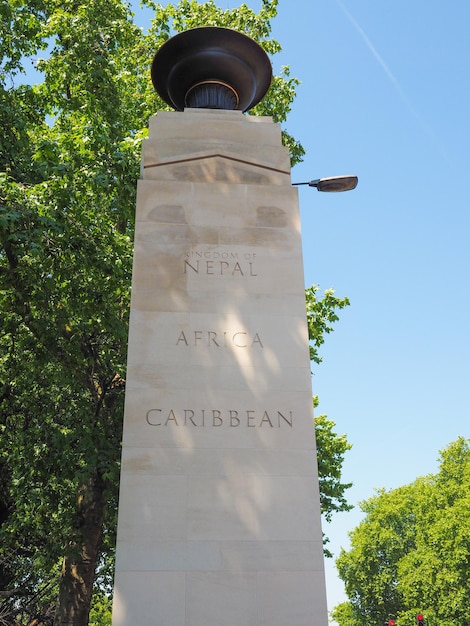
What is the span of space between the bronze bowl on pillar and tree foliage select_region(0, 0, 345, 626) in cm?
278

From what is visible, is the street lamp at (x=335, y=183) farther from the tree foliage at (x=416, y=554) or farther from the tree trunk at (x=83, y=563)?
the tree foliage at (x=416, y=554)

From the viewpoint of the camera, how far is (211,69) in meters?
11.0

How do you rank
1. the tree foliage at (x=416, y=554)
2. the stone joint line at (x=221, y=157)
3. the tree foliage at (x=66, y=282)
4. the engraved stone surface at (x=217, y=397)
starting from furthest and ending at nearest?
1. the tree foliage at (x=416, y=554)
2. the tree foliage at (x=66, y=282)
3. the stone joint line at (x=221, y=157)
4. the engraved stone surface at (x=217, y=397)

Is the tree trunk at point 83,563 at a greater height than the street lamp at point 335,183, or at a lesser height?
lesser

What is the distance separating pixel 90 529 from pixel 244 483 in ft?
32.2

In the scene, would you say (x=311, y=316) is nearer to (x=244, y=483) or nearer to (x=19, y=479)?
(x=19, y=479)

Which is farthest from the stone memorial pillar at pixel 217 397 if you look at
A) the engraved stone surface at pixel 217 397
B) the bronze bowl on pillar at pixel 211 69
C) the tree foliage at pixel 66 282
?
the tree foliage at pixel 66 282

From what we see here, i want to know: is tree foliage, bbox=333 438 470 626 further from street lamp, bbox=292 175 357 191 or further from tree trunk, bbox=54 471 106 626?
street lamp, bbox=292 175 357 191

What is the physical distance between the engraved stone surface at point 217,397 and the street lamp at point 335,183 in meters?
0.54

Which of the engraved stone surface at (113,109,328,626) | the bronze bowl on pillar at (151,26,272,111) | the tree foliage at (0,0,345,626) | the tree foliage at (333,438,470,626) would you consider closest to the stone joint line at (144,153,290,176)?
the engraved stone surface at (113,109,328,626)

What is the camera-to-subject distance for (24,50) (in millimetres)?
16859

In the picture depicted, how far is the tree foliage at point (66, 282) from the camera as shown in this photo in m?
13.1

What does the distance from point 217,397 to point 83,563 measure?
10.1 m

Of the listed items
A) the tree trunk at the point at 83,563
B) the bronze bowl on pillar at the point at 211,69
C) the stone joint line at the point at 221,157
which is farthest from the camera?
the tree trunk at the point at 83,563
